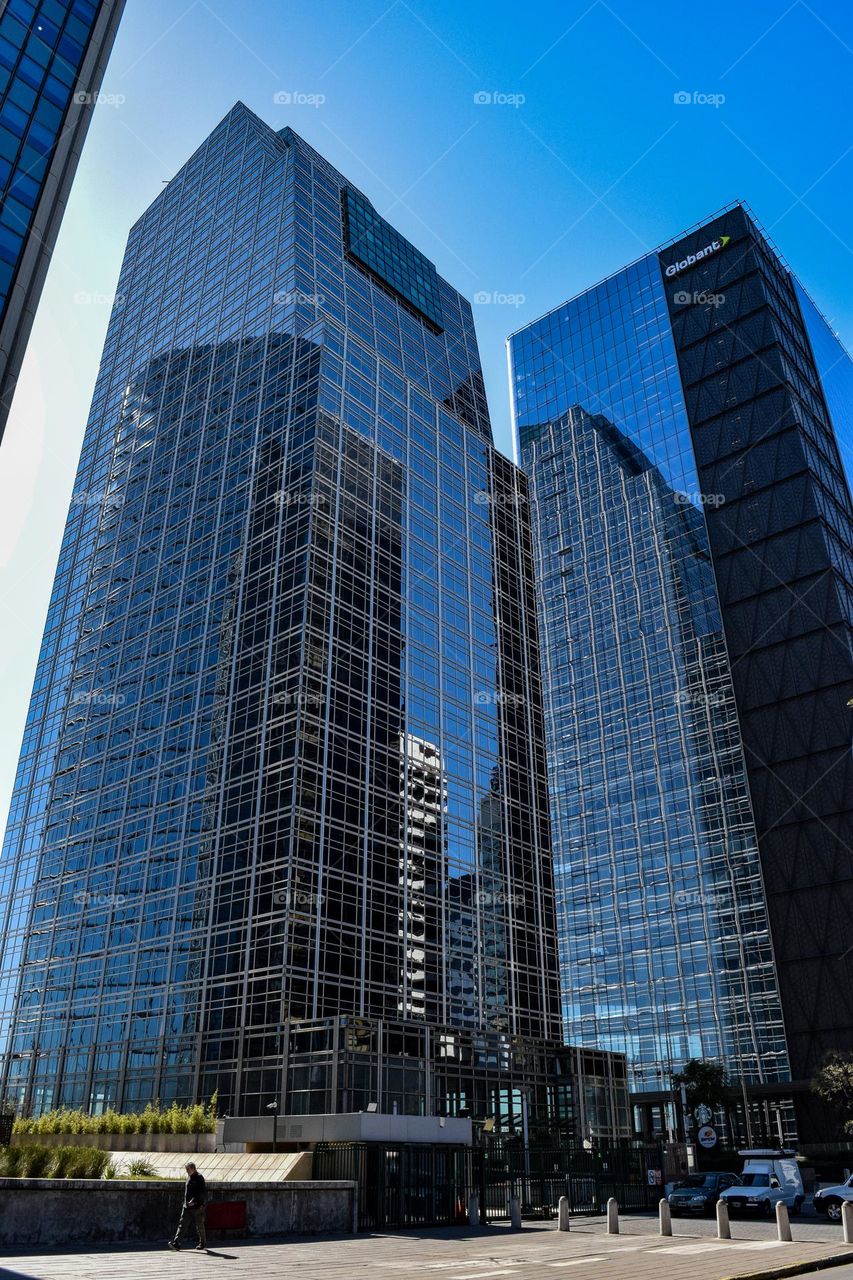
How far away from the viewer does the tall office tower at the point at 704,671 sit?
93.9 m

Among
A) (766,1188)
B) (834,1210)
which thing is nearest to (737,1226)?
(834,1210)

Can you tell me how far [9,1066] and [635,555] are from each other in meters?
87.7

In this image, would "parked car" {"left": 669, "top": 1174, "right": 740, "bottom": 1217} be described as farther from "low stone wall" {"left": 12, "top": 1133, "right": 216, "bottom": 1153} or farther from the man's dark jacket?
the man's dark jacket

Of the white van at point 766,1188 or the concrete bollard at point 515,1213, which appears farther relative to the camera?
the white van at point 766,1188

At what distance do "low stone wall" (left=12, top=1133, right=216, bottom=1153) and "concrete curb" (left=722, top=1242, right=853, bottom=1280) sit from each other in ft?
95.6

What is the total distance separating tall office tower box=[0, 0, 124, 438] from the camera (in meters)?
37.8

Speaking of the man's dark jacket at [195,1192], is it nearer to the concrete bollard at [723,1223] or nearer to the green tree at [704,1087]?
the concrete bollard at [723,1223]

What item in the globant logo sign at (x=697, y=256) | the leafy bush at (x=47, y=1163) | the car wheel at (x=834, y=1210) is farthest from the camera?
the globant logo sign at (x=697, y=256)

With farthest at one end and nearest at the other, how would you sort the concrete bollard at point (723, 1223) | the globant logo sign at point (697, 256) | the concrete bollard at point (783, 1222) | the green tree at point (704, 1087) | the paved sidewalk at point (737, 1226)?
the globant logo sign at point (697, 256)
the green tree at point (704, 1087)
the paved sidewalk at point (737, 1226)
the concrete bollard at point (723, 1223)
the concrete bollard at point (783, 1222)

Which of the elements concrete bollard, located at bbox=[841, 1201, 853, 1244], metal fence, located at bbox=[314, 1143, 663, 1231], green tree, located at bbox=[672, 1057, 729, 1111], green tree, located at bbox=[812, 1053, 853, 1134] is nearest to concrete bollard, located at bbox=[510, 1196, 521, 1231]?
metal fence, located at bbox=[314, 1143, 663, 1231]

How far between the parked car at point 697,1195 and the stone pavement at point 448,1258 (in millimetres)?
8115

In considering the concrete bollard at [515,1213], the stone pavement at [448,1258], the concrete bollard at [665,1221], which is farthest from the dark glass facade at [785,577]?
the stone pavement at [448,1258]

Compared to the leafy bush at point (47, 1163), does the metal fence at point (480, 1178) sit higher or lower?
lower

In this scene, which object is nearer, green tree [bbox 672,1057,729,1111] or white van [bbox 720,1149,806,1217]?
white van [bbox 720,1149,806,1217]
